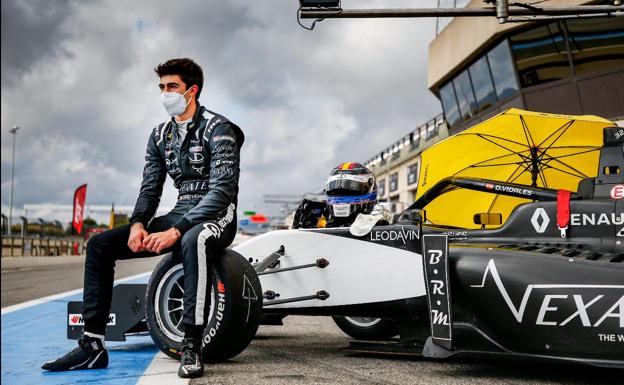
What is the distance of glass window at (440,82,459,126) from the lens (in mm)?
25953

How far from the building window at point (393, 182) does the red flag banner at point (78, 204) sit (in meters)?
20.6

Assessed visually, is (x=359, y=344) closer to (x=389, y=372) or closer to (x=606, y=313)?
(x=389, y=372)

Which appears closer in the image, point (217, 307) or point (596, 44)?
point (217, 307)

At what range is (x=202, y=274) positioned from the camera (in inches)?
145

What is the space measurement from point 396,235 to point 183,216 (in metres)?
1.41

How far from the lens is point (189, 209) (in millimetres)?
4113

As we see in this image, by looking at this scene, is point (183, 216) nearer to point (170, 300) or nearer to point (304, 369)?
point (170, 300)

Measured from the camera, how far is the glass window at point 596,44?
17578 millimetres

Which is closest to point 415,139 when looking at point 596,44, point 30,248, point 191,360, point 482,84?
point 482,84

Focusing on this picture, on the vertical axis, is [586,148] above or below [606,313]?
above

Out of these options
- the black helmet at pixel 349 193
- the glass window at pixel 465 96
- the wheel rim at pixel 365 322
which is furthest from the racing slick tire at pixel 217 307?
the glass window at pixel 465 96

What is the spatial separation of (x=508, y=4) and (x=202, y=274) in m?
7.68

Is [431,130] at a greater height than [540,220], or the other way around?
[431,130]

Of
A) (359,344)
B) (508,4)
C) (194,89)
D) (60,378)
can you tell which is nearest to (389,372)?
(359,344)
